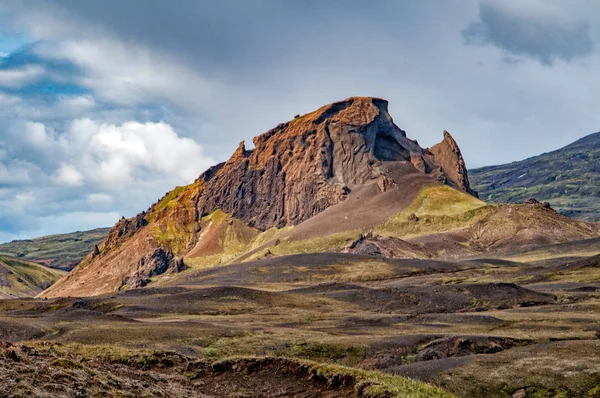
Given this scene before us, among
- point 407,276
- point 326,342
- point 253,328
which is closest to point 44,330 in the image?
point 253,328

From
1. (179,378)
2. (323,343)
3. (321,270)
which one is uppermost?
(179,378)

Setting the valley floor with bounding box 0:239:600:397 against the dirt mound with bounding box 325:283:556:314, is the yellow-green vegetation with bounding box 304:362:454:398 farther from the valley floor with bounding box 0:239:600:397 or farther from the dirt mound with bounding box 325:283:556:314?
the dirt mound with bounding box 325:283:556:314

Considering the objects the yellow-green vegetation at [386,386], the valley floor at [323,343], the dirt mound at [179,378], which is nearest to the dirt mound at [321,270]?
the valley floor at [323,343]

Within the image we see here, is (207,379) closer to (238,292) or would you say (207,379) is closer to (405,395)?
(405,395)

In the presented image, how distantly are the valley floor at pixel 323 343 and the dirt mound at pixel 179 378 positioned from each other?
0.26ft

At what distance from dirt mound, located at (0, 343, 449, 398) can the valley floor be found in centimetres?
8

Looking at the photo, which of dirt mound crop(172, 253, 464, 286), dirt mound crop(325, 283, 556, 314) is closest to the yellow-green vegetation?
dirt mound crop(325, 283, 556, 314)

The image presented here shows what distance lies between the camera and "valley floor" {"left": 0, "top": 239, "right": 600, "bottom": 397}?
2784 centimetres

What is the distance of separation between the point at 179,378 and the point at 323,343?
725 inches

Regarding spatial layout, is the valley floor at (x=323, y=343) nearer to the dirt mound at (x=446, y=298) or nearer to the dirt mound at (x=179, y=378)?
the dirt mound at (x=179, y=378)

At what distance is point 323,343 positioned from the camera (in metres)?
50.3

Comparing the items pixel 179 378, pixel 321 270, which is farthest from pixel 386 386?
pixel 321 270

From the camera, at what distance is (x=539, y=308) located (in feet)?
267

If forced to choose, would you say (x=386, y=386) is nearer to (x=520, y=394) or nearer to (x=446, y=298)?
(x=520, y=394)
